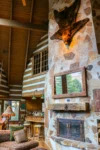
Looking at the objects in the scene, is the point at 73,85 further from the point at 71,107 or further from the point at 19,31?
the point at 19,31

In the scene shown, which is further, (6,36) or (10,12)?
(6,36)

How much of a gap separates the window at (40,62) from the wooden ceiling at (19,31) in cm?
56

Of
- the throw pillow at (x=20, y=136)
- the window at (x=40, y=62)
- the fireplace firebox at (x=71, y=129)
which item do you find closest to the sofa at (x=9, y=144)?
the throw pillow at (x=20, y=136)

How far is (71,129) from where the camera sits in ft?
19.9

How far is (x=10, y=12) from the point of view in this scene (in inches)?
339

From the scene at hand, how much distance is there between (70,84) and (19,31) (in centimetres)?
495

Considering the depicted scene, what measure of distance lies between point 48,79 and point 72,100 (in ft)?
5.86

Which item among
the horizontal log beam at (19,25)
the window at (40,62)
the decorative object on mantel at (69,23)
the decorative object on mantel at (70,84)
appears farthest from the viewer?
the window at (40,62)

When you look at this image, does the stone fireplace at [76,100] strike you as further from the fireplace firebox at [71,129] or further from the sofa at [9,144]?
the sofa at [9,144]

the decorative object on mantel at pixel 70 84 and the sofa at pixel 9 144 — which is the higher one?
the decorative object on mantel at pixel 70 84

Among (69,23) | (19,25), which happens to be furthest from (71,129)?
(19,25)

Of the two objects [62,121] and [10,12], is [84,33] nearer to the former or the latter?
[62,121]

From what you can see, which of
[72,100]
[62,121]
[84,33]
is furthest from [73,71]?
[62,121]

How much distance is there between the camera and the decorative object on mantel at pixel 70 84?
584 cm
